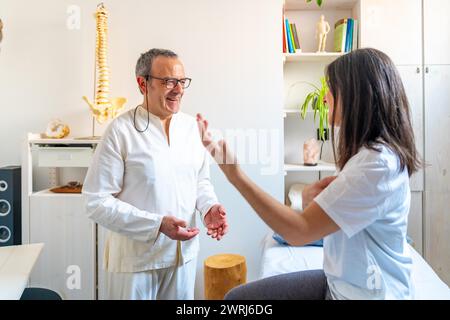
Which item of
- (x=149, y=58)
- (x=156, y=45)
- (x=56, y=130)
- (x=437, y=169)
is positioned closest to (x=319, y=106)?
(x=437, y=169)

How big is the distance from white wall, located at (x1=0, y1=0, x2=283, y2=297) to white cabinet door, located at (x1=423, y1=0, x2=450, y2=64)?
34.1 inches

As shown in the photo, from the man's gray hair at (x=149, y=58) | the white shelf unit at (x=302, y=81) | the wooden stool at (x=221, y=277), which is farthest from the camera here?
the white shelf unit at (x=302, y=81)

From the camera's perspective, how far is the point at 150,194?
3.76ft

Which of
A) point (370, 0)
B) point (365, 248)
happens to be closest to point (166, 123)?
point (365, 248)

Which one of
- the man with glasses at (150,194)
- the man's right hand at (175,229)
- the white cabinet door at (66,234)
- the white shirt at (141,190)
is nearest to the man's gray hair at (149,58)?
the man with glasses at (150,194)

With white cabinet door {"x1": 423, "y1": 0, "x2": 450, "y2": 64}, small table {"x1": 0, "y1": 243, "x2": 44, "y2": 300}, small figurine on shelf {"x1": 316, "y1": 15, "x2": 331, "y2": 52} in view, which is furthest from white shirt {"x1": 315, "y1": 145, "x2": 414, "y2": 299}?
white cabinet door {"x1": 423, "y1": 0, "x2": 450, "y2": 64}

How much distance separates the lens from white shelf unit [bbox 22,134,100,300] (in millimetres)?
1713

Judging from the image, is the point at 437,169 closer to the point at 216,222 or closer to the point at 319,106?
the point at 319,106

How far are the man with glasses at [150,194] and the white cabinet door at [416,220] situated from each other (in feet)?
4.60

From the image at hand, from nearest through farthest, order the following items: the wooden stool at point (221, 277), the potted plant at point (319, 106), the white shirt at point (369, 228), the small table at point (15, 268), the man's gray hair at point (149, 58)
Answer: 1. the white shirt at point (369, 228)
2. the small table at point (15, 268)
3. the man's gray hair at point (149, 58)
4. the wooden stool at point (221, 277)
5. the potted plant at point (319, 106)

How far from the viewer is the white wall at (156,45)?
1.96 meters

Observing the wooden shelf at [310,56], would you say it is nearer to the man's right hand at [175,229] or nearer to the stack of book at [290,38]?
the stack of book at [290,38]

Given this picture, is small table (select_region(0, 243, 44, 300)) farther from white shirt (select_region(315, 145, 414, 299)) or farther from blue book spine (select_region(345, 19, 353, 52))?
blue book spine (select_region(345, 19, 353, 52))
